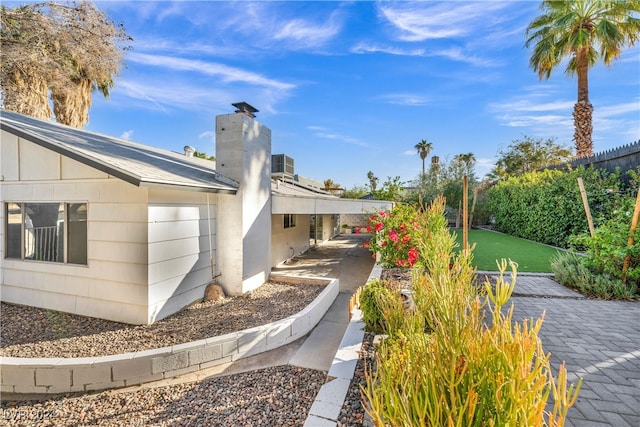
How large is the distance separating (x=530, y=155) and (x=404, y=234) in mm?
28937

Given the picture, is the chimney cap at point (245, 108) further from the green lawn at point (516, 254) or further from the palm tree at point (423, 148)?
the palm tree at point (423, 148)

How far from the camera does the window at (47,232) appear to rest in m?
5.64

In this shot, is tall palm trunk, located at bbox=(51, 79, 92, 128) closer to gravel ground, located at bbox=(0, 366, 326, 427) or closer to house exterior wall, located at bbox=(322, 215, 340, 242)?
house exterior wall, located at bbox=(322, 215, 340, 242)

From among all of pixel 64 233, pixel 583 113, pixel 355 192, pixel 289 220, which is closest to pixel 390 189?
pixel 355 192

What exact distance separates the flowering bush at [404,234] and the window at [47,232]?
22.1ft

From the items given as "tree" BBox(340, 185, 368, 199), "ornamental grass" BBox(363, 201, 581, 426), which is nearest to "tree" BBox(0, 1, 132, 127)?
"tree" BBox(340, 185, 368, 199)

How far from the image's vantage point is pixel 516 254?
10922 millimetres

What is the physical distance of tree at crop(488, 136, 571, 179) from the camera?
91.6 feet

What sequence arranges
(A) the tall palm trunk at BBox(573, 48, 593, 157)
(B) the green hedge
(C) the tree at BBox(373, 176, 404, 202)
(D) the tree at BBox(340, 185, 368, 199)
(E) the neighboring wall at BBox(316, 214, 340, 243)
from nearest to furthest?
(B) the green hedge < (A) the tall palm trunk at BBox(573, 48, 593, 157) < (E) the neighboring wall at BBox(316, 214, 340, 243) < (C) the tree at BBox(373, 176, 404, 202) < (D) the tree at BBox(340, 185, 368, 199)

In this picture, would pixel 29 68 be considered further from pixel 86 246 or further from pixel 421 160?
pixel 421 160

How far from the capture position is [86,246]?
557 centimetres

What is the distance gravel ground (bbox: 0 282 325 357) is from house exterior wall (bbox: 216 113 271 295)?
2.13ft

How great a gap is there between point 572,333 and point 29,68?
69.5ft

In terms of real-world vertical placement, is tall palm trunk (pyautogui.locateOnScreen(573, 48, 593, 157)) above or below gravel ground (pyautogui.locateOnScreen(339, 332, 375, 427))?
above
